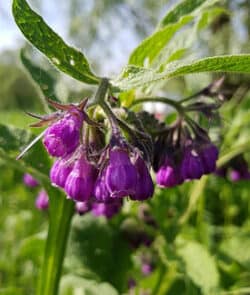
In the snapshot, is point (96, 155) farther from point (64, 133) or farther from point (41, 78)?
point (41, 78)

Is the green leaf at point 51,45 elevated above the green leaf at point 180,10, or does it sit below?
below

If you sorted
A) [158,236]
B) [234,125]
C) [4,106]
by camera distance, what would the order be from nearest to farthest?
[158,236], [234,125], [4,106]

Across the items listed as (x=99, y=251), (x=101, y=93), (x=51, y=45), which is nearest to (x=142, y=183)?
(x=101, y=93)

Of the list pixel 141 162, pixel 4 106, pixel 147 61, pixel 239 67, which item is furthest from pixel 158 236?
pixel 4 106

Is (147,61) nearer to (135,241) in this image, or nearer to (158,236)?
(135,241)

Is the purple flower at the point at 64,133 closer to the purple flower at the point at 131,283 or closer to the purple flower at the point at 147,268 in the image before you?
the purple flower at the point at 147,268

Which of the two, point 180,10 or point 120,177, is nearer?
point 120,177

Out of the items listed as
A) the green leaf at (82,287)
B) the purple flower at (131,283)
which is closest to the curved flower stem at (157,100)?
the green leaf at (82,287)
